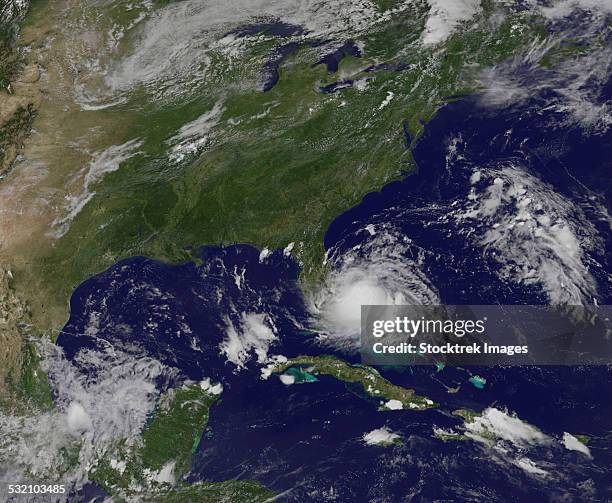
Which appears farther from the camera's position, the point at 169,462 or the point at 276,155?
the point at 276,155

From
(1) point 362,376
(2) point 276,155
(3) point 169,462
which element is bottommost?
(3) point 169,462

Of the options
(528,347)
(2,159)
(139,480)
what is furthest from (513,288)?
(2,159)

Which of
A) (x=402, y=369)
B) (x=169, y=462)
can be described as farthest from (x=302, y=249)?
(x=169, y=462)

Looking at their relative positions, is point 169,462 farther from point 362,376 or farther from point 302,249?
point 302,249

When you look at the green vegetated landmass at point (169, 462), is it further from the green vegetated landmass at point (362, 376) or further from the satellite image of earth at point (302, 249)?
the green vegetated landmass at point (362, 376)

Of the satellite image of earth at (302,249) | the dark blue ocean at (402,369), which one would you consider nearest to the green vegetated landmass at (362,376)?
the satellite image of earth at (302,249)

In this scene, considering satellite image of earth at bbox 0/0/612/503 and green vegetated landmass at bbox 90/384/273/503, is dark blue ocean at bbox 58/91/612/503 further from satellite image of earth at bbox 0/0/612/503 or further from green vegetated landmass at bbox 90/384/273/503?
green vegetated landmass at bbox 90/384/273/503
